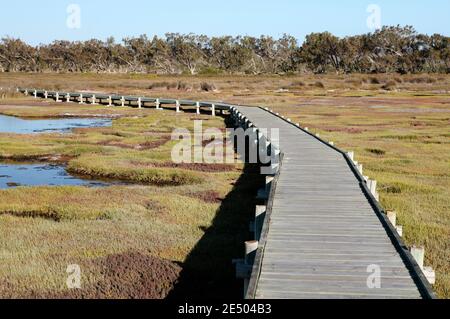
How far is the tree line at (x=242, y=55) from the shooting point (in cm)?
12106

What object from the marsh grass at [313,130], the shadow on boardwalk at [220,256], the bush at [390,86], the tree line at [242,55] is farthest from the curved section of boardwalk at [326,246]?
the tree line at [242,55]

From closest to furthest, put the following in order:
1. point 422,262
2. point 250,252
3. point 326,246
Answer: point 422,262 → point 250,252 → point 326,246

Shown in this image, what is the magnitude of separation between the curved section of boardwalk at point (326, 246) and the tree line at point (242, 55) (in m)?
110

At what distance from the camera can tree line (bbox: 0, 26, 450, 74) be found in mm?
121062

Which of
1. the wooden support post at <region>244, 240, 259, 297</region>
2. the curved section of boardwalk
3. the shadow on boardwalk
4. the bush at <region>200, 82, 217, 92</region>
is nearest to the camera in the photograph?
the curved section of boardwalk

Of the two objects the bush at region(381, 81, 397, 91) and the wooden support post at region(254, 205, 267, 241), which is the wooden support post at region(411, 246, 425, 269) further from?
the bush at region(381, 81, 397, 91)

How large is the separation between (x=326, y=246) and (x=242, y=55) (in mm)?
131184

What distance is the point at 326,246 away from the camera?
26.9 ft

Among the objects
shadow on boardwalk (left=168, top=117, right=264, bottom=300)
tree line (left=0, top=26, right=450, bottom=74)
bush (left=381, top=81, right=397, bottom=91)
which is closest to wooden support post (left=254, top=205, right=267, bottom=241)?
shadow on boardwalk (left=168, top=117, right=264, bottom=300)

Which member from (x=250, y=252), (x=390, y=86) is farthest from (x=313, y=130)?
(x=390, y=86)

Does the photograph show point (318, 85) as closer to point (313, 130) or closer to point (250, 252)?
point (313, 130)

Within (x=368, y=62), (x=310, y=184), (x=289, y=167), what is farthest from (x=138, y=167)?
(x=368, y=62)

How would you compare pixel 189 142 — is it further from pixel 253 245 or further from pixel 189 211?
pixel 253 245

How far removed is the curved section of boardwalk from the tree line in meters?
110
